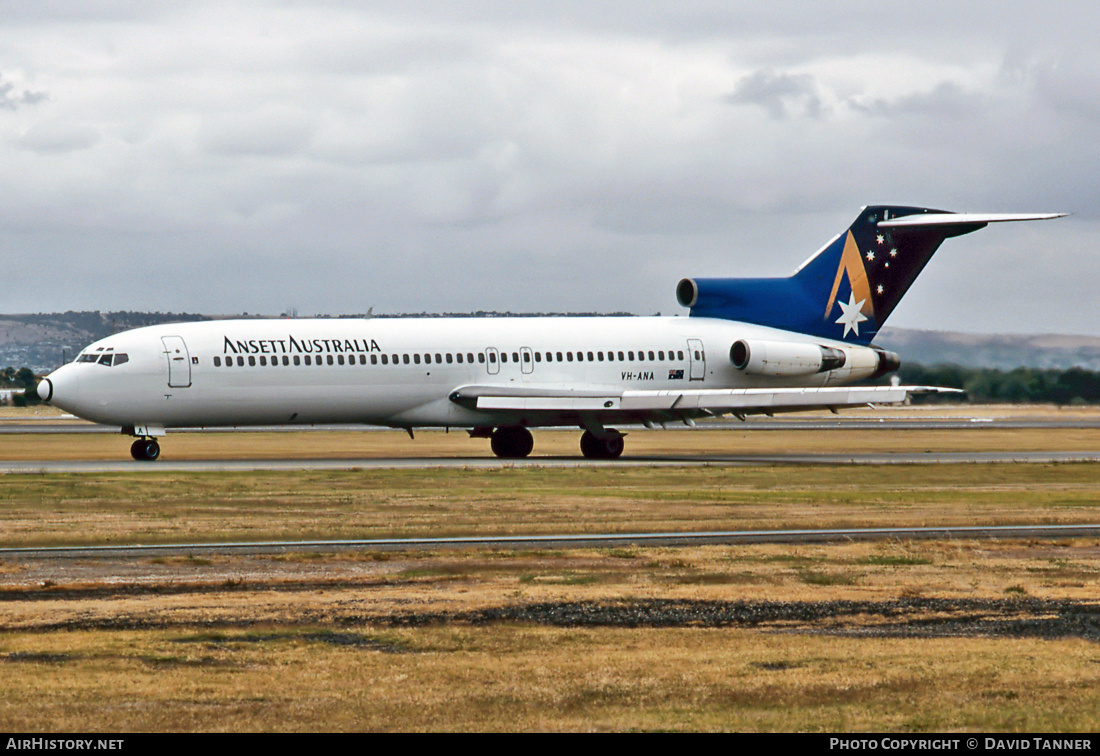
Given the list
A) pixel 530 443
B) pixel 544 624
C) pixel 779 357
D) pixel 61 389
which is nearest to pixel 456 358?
pixel 530 443

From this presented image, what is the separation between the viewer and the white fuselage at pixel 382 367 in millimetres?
42438

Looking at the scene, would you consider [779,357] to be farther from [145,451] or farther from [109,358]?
[109,358]

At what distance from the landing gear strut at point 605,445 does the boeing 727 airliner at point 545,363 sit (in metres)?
0.05

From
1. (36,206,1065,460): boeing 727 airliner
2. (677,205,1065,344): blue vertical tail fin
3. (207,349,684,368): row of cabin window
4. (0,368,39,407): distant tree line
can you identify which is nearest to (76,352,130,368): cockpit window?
(36,206,1065,460): boeing 727 airliner

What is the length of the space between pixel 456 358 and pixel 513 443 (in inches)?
135

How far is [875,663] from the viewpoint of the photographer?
13.3 m

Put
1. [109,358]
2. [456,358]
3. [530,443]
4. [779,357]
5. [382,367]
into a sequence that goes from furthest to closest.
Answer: [779,357] < [530,443] < [456,358] < [382,367] < [109,358]

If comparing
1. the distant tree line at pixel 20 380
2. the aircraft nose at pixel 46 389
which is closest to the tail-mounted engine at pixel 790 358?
the aircraft nose at pixel 46 389

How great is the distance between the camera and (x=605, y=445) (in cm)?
4672

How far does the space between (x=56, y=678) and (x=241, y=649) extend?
1.87 meters

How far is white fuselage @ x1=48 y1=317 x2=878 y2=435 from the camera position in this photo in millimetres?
42438

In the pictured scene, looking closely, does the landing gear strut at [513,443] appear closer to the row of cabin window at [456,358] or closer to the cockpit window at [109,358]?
the row of cabin window at [456,358]
